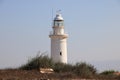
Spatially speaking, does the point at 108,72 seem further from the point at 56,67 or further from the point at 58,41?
the point at 58,41

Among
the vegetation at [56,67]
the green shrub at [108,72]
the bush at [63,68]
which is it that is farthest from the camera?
the green shrub at [108,72]

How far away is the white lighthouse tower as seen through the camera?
125ft

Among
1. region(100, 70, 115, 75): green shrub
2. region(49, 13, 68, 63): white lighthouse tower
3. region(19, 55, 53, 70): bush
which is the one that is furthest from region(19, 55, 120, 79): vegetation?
region(49, 13, 68, 63): white lighthouse tower

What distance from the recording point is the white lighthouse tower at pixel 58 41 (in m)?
38.2

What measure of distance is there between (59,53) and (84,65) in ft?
37.1

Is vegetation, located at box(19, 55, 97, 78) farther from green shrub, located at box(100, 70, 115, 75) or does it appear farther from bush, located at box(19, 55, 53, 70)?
green shrub, located at box(100, 70, 115, 75)

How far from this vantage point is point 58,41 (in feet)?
127

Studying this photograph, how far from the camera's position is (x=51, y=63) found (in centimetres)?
2600

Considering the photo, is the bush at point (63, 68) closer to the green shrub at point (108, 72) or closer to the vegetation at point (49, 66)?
the vegetation at point (49, 66)

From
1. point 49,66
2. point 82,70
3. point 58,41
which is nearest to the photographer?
point 82,70

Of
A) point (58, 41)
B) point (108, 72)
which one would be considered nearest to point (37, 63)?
point (108, 72)

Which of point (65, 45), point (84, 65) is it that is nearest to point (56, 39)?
point (65, 45)

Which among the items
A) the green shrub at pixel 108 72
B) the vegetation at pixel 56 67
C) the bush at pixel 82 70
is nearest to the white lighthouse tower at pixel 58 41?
the green shrub at pixel 108 72

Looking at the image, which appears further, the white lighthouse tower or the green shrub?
the white lighthouse tower
